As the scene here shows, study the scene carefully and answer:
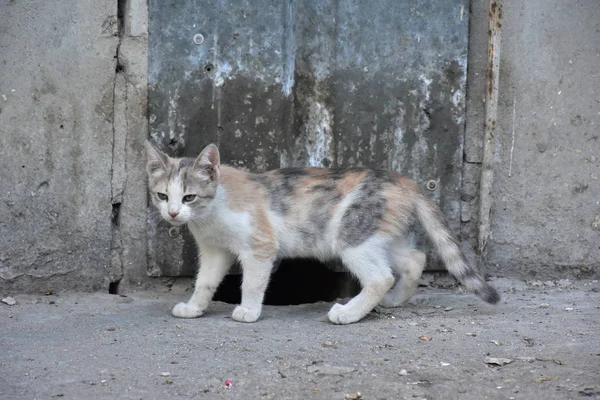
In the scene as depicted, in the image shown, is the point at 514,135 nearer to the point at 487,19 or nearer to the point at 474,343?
the point at 487,19

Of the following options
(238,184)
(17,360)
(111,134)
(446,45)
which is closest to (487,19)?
(446,45)

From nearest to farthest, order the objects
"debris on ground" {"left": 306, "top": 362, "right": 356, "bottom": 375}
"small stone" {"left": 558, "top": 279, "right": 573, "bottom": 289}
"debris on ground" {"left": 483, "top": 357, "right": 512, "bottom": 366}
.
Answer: "debris on ground" {"left": 306, "top": 362, "right": 356, "bottom": 375}, "debris on ground" {"left": 483, "top": 357, "right": 512, "bottom": 366}, "small stone" {"left": 558, "top": 279, "right": 573, "bottom": 289}

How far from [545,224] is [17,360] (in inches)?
142

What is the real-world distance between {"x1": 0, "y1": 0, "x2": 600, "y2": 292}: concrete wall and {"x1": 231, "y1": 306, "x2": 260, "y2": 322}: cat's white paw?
94 cm

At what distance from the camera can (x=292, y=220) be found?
5477 mm

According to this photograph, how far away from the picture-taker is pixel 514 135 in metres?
6.04

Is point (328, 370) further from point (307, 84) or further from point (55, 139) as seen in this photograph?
point (55, 139)

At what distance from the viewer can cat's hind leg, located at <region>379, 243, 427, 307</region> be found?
5.65 m

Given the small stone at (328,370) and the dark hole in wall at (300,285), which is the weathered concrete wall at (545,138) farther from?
the small stone at (328,370)

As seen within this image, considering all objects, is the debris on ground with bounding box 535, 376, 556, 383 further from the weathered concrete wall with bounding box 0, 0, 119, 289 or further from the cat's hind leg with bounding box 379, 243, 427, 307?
the weathered concrete wall with bounding box 0, 0, 119, 289

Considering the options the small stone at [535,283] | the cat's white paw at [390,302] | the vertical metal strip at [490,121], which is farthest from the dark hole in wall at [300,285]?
the small stone at [535,283]

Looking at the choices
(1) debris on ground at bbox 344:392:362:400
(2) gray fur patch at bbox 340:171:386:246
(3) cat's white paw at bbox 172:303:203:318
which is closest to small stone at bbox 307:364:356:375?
(1) debris on ground at bbox 344:392:362:400

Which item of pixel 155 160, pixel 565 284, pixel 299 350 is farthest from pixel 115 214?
pixel 565 284

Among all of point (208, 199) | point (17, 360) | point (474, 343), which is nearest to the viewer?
point (17, 360)
